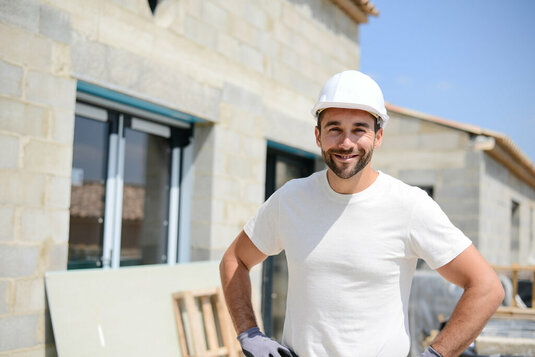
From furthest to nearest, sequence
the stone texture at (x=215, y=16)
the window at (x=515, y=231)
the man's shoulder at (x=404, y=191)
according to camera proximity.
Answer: the window at (x=515, y=231), the stone texture at (x=215, y=16), the man's shoulder at (x=404, y=191)

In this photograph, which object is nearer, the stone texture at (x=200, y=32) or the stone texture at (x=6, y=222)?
the stone texture at (x=6, y=222)

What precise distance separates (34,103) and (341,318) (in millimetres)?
2362

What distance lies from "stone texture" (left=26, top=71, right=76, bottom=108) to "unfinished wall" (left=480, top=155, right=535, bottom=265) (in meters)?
7.77

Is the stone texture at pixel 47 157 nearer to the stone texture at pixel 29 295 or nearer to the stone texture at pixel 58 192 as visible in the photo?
the stone texture at pixel 58 192

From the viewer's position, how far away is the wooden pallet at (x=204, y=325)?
13.4ft

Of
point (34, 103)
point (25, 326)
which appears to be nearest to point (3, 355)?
point (25, 326)

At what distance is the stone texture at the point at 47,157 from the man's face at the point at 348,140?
2.03 metres

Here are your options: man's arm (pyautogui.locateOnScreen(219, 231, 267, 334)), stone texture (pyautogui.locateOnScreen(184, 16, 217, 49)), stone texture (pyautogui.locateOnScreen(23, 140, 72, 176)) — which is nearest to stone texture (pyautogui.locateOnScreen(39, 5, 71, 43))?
stone texture (pyautogui.locateOnScreen(23, 140, 72, 176))

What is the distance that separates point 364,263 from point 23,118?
7.62 ft

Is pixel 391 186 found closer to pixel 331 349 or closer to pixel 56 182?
pixel 331 349

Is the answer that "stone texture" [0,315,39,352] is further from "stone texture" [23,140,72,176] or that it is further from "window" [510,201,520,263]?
"window" [510,201,520,263]

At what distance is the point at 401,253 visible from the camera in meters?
1.94

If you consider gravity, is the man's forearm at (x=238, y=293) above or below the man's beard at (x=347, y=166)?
below

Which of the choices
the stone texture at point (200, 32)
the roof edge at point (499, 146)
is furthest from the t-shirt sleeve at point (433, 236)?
the roof edge at point (499, 146)
